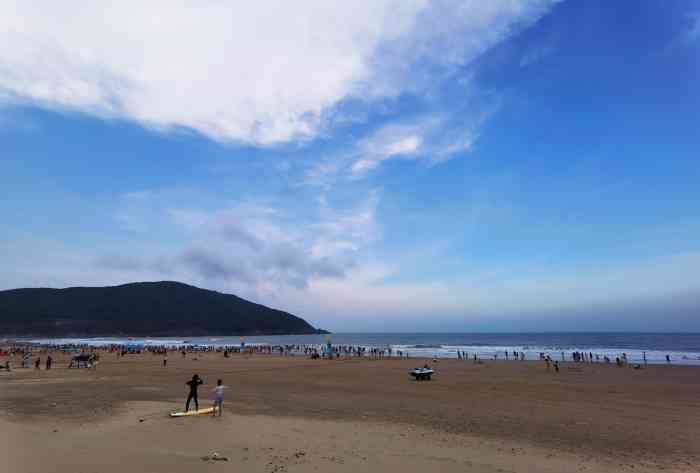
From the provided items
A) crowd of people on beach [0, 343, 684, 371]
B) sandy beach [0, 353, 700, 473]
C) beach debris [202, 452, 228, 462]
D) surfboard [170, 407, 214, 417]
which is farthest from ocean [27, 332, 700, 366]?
beach debris [202, 452, 228, 462]

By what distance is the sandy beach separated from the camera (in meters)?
10.3

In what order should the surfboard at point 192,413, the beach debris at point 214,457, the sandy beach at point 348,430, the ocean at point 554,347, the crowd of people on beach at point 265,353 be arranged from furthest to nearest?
the ocean at point 554,347 → the crowd of people on beach at point 265,353 → the surfboard at point 192,413 → the sandy beach at point 348,430 → the beach debris at point 214,457

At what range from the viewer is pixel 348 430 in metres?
14.0

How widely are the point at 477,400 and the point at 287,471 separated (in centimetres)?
1530

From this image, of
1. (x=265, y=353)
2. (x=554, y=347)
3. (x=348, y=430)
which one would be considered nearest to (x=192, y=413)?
(x=348, y=430)

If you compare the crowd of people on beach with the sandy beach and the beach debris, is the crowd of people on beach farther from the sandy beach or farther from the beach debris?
the beach debris

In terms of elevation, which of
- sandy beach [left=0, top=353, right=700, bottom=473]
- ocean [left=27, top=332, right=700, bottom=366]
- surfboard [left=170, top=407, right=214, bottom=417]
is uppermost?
ocean [left=27, top=332, right=700, bottom=366]

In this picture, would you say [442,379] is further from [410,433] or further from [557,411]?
[410,433]

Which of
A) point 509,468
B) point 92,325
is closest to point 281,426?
point 509,468

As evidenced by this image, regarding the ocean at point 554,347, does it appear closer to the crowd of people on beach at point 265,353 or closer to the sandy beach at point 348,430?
the crowd of people on beach at point 265,353

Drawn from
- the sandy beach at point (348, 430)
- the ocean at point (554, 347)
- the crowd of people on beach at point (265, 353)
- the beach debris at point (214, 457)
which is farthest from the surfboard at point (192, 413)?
the ocean at point (554, 347)

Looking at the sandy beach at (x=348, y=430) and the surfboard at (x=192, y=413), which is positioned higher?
the surfboard at (x=192, y=413)

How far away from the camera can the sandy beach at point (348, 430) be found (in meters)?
10.3

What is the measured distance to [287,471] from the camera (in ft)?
31.1
